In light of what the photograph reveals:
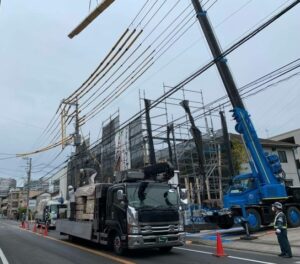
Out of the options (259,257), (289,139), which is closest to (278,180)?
(259,257)

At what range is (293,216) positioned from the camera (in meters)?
19.9

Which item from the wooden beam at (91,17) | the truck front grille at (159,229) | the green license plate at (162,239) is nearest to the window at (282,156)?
the wooden beam at (91,17)

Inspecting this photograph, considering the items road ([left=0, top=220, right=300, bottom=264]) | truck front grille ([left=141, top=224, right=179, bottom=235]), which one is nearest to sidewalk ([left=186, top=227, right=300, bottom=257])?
road ([left=0, top=220, right=300, bottom=264])

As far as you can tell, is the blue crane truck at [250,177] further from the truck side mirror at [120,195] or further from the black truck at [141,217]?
the truck side mirror at [120,195]

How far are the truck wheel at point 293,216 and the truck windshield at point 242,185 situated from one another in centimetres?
236

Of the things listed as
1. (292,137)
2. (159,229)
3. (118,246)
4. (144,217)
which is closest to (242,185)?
(159,229)

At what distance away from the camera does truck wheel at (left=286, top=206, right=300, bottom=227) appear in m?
19.8

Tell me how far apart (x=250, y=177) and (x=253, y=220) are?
2167mm

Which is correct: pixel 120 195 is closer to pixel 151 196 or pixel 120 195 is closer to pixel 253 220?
pixel 151 196

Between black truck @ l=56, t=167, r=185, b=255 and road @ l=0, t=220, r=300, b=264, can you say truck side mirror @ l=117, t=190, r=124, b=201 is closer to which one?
black truck @ l=56, t=167, r=185, b=255

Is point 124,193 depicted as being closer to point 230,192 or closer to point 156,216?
point 156,216

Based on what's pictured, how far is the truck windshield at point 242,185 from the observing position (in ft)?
64.3

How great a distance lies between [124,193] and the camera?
13055 mm

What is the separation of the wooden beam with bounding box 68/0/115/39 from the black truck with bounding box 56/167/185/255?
727 centimetres
